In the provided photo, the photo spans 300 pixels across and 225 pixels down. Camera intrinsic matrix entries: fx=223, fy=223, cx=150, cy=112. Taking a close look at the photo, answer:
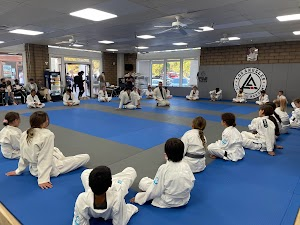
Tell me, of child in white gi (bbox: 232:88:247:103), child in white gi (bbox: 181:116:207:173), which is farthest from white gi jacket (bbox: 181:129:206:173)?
child in white gi (bbox: 232:88:247:103)

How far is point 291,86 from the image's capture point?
11.0 metres

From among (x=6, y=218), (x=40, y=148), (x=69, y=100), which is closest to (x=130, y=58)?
(x=69, y=100)

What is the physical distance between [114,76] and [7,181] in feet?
46.8

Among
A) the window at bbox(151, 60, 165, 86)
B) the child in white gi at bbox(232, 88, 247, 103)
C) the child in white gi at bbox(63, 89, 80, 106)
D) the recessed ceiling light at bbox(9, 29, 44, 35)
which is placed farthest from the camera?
the window at bbox(151, 60, 165, 86)

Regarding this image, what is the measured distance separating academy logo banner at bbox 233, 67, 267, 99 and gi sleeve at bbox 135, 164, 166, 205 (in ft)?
37.3

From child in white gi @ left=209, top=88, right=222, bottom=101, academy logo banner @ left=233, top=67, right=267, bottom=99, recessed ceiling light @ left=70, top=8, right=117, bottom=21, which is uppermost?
recessed ceiling light @ left=70, top=8, right=117, bottom=21

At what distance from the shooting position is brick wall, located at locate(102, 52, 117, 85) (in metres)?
15.8

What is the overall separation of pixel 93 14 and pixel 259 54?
9.26 metres

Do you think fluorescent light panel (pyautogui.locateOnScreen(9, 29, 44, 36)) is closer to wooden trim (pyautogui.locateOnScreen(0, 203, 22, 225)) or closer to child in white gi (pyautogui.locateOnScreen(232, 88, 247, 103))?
wooden trim (pyautogui.locateOnScreen(0, 203, 22, 225))

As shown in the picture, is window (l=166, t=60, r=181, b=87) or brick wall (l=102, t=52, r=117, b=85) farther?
brick wall (l=102, t=52, r=117, b=85)

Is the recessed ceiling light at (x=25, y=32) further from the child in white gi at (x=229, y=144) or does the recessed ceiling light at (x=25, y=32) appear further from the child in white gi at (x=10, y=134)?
the child in white gi at (x=229, y=144)

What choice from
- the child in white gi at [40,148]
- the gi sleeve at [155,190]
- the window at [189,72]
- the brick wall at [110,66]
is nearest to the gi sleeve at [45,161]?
the child in white gi at [40,148]

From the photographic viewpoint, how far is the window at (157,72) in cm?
1600

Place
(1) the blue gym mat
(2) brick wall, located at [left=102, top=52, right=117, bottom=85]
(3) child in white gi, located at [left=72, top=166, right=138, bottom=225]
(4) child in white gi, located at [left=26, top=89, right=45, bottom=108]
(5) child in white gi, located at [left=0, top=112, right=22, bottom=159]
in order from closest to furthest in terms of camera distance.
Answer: (3) child in white gi, located at [left=72, top=166, right=138, bottom=225]
(5) child in white gi, located at [left=0, top=112, right=22, bottom=159]
(1) the blue gym mat
(4) child in white gi, located at [left=26, top=89, right=45, bottom=108]
(2) brick wall, located at [left=102, top=52, right=117, bottom=85]
